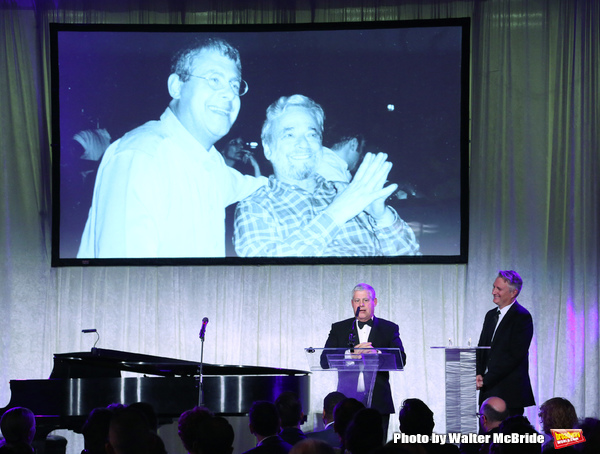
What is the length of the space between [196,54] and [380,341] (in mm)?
4320

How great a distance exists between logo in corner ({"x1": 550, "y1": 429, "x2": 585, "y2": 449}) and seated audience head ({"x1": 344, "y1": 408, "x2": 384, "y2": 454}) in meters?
1.06

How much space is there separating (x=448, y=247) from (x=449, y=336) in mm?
1007

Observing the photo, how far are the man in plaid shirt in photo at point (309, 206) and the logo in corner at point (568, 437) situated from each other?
17.1ft

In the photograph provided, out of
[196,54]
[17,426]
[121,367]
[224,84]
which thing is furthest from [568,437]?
[196,54]

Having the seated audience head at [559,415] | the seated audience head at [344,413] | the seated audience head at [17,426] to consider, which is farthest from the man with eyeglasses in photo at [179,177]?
the seated audience head at [559,415]

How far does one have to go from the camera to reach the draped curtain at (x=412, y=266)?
9625mm

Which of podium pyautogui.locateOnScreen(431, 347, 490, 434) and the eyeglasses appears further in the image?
the eyeglasses

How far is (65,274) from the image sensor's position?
32.9 ft

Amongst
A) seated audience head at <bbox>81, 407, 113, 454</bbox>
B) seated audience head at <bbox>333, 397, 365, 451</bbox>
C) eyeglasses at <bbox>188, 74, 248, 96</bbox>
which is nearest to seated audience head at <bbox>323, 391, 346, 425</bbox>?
seated audience head at <bbox>333, 397, 365, 451</bbox>

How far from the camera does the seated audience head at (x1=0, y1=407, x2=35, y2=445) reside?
4785 mm

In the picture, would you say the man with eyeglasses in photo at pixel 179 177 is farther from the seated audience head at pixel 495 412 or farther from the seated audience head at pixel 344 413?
the seated audience head at pixel 344 413

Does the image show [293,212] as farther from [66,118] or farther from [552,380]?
[552,380]

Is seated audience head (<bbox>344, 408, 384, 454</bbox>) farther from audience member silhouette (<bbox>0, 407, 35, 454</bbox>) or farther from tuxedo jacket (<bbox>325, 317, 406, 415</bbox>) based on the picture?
tuxedo jacket (<bbox>325, 317, 406, 415</bbox>)

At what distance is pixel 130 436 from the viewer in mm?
3518
